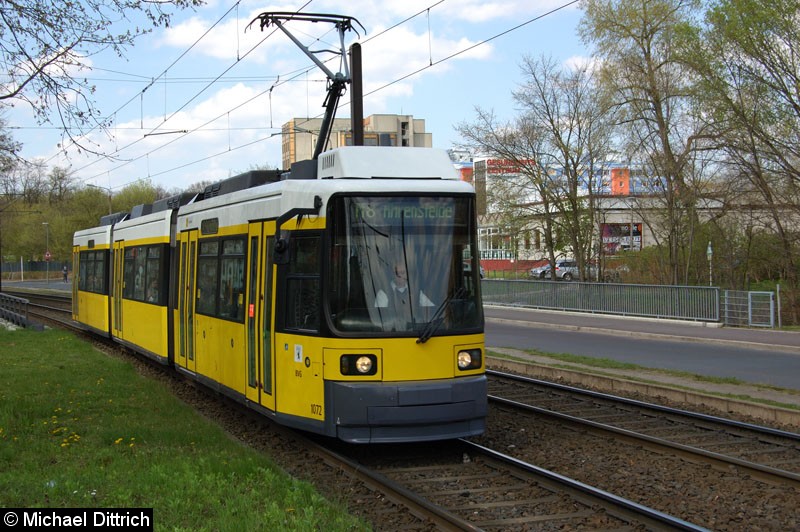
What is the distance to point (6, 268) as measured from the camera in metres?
108

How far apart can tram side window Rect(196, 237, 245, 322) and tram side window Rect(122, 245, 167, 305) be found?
293cm

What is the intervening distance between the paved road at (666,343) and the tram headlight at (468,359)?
797 cm

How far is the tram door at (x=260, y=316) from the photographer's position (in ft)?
31.2

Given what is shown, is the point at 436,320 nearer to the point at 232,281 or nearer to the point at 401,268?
the point at 401,268

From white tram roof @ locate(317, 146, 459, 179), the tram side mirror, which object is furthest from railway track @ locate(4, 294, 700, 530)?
→ white tram roof @ locate(317, 146, 459, 179)

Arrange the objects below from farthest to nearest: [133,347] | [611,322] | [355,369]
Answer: [611,322], [133,347], [355,369]

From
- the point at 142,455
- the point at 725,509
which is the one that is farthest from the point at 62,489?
the point at 725,509

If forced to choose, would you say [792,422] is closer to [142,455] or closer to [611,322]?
[142,455]

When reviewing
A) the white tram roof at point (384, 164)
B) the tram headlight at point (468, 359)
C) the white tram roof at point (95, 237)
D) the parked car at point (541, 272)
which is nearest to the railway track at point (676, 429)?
the tram headlight at point (468, 359)

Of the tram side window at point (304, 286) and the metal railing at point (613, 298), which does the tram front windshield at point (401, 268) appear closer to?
the tram side window at point (304, 286)

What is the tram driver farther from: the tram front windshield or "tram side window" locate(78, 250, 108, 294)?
"tram side window" locate(78, 250, 108, 294)

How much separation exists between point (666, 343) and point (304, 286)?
16630 mm

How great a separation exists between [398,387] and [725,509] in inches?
125

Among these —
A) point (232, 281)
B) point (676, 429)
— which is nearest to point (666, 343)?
point (676, 429)
